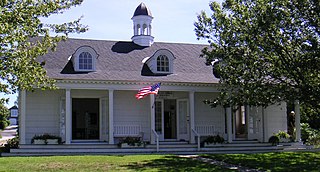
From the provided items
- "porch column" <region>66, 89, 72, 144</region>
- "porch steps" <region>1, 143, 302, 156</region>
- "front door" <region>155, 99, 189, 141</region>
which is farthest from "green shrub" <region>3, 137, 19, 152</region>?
"front door" <region>155, 99, 189, 141</region>

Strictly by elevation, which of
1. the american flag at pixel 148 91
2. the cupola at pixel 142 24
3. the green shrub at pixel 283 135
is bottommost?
the green shrub at pixel 283 135

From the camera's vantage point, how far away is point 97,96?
24047 millimetres

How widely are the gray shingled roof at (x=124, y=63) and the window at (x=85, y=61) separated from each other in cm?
48

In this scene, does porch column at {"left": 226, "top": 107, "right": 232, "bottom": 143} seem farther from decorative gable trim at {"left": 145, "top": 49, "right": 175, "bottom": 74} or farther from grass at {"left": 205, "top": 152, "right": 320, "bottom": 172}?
grass at {"left": 205, "top": 152, "right": 320, "bottom": 172}

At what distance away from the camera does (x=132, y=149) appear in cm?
2186

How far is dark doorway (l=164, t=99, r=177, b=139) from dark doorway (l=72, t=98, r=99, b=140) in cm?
392

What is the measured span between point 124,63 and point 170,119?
4.19 metres

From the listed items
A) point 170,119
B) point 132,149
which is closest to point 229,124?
point 170,119

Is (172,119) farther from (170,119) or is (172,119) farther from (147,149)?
(147,149)

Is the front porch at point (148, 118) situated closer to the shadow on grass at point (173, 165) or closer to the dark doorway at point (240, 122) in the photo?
the dark doorway at point (240, 122)

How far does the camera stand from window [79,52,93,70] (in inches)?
923

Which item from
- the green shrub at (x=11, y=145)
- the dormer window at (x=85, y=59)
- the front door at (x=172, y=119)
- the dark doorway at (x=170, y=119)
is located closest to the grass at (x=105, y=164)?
the green shrub at (x=11, y=145)

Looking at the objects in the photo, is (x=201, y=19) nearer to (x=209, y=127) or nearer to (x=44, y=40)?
(x=209, y=127)

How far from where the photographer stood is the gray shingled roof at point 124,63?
75.7 ft
